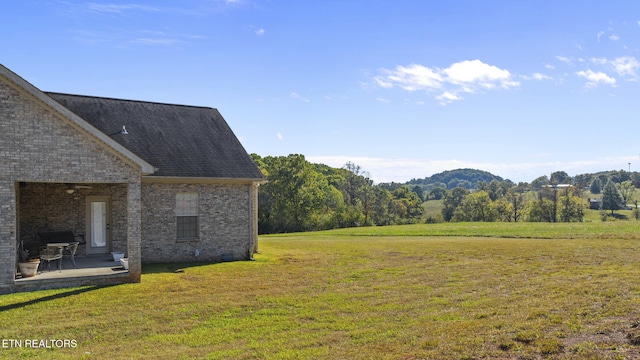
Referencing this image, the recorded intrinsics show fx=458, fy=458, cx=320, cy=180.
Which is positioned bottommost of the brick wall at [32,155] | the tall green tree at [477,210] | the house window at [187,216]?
the tall green tree at [477,210]

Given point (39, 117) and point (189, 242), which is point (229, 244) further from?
point (39, 117)

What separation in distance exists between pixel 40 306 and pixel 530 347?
10962 mm

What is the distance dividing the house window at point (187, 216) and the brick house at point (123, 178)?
0.04 m

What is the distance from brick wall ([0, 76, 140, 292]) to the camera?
12414 millimetres

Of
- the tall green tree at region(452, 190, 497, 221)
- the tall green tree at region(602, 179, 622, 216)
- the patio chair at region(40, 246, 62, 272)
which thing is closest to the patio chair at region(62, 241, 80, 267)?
the patio chair at region(40, 246, 62, 272)

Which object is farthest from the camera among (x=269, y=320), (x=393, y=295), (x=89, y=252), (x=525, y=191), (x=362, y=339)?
(x=525, y=191)

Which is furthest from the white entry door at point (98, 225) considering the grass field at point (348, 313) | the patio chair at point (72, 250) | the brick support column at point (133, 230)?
the brick support column at point (133, 230)

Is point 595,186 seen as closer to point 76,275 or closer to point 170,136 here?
point 170,136

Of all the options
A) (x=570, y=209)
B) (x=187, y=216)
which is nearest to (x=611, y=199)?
(x=570, y=209)

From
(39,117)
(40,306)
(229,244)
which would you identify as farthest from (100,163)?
(229,244)

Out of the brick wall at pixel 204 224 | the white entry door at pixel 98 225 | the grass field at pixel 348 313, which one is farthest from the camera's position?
the brick wall at pixel 204 224

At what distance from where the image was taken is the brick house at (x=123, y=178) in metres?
12.6

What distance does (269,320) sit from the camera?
393 inches

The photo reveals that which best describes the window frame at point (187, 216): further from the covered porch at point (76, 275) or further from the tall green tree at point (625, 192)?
the tall green tree at point (625, 192)
